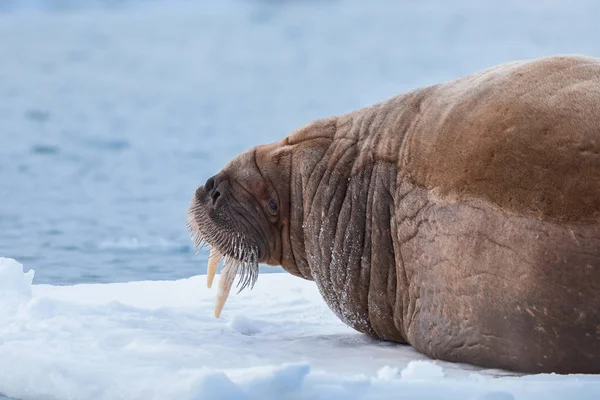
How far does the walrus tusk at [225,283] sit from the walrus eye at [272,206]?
316 mm

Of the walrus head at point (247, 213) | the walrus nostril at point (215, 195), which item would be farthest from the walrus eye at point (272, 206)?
the walrus nostril at point (215, 195)

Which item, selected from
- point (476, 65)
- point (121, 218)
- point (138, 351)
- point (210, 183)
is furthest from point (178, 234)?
point (476, 65)

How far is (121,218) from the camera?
33.2 feet

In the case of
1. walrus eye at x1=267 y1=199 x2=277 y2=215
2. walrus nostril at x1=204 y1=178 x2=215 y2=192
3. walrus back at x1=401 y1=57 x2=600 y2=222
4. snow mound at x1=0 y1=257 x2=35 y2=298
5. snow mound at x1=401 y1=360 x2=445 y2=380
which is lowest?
snow mound at x1=0 y1=257 x2=35 y2=298

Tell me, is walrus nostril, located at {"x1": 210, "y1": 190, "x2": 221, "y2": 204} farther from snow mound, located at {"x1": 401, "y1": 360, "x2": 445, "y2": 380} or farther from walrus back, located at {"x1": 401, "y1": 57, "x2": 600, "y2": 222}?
snow mound, located at {"x1": 401, "y1": 360, "x2": 445, "y2": 380}

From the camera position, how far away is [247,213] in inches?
218

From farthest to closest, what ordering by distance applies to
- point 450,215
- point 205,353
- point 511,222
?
point 205,353, point 450,215, point 511,222

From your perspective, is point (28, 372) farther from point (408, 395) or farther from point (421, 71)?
point (421, 71)

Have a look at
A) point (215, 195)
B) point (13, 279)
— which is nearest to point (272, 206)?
point (215, 195)

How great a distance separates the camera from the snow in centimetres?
386

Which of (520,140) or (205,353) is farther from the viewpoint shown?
(205,353)

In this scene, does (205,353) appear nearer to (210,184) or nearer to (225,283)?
(225,283)

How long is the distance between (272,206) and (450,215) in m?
1.24

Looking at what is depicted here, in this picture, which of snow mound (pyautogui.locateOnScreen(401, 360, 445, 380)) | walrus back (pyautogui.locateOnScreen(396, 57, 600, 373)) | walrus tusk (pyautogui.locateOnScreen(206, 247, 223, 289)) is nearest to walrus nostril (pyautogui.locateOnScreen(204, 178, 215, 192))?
walrus tusk (pyautogui.locateOnScreen(206, 247, 223, 289))
